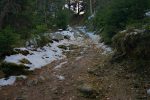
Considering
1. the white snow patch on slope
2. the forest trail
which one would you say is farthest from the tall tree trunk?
the forest trail

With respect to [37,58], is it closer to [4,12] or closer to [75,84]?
[4,12]

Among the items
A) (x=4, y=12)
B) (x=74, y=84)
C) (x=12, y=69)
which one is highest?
(x=4, y=12)

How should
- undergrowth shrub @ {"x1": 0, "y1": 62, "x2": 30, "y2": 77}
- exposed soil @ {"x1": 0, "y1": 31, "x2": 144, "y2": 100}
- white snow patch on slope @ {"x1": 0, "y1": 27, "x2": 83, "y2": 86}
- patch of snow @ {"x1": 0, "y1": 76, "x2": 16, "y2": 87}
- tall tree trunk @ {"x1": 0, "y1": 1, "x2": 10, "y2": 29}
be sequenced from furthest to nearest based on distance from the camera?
tall tree trunk @ {"x1": 0, "y1": 1, "x2": 10, "y2": 29}
undergrowth shrub @ {"x1": 0, "y1": 62, "x2": 30, "y2": 77}
white snow patch on slope @ {"x1": 0, "y1": 27, "x2": 83, "y2": 86}
patch of snow @ {"x1": 0, "y1": 76, "x2": 16, "y2": 87}
exposed soil @ {"x1": 0, "y1": 31, "x2": 144, "y2": 100}

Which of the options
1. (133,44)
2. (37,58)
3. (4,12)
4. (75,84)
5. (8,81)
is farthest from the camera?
(4,12)

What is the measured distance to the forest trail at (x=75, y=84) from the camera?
29.5 feet

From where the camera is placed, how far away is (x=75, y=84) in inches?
402

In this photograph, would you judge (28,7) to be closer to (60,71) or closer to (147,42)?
(60,71)

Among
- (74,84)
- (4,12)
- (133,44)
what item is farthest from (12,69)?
(4,12)

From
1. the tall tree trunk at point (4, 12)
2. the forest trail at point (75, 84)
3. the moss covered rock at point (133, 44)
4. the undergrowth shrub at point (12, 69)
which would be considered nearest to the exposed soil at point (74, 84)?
the forest trail at point (75, 84)

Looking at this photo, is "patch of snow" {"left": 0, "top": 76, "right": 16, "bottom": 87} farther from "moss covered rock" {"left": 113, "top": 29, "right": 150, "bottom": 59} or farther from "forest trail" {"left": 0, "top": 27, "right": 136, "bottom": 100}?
"moss covered rock" {"left": 113, "top": 29, "right": 150, "bottom": 59}

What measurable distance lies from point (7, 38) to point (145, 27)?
607 cm

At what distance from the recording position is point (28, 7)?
57.5 feet

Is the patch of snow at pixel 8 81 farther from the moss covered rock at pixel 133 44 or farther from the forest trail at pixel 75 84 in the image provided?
the moss covered rock at pixel 133 44

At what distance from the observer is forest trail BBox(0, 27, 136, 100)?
898cm
